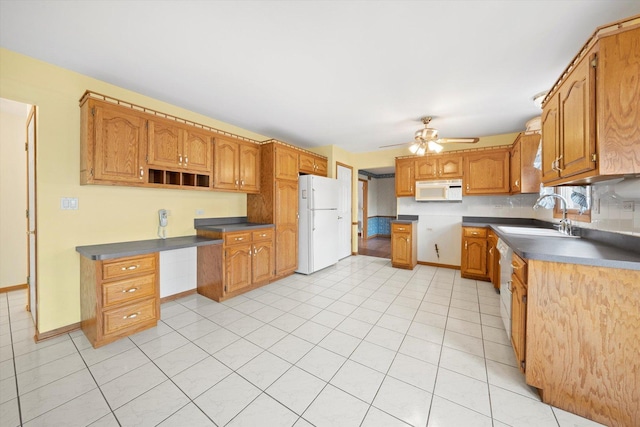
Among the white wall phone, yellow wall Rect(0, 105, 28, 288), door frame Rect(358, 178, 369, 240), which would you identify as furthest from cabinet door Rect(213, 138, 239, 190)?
door frame Rect(358, 178, 369, 240)

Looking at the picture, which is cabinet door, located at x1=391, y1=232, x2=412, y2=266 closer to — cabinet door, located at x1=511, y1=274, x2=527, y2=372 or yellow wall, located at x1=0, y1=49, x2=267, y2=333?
cabinet door, located at x1=511, y1=274, x2=527, y2=372

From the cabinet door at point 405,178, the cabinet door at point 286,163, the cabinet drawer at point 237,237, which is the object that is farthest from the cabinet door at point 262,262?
the cabinet door at point 405,178

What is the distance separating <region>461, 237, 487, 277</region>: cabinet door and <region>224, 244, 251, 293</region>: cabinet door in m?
3.42

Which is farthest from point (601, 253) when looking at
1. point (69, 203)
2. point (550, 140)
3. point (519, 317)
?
point (69, 203)

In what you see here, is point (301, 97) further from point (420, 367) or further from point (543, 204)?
point (543, 204)

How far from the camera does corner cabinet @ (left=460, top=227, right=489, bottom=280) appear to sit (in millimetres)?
3688

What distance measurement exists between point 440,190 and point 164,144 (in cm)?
428

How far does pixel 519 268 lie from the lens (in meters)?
1.61

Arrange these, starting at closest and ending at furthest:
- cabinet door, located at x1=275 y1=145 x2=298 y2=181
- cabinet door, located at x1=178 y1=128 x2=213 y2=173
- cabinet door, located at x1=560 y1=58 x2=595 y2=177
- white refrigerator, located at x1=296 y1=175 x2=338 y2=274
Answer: cabinet door, located at x1=560 y1=58 x2=595 y2=177
cabinet door, located at x1=178 y1=128 x2=213 y2=173
cabinet door, located at x1=275 y1=145 x2=298 y2=181
white refrigerator, located at x1=296 y1=175 x2=338 y2=274

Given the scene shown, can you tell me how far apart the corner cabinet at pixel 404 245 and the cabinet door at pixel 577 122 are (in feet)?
8.96

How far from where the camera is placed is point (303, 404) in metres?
1.41

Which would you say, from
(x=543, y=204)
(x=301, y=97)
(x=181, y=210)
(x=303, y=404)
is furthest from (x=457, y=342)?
(x=181, y=210)

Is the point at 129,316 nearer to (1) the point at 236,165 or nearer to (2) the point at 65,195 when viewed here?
(2) the point at 65,195

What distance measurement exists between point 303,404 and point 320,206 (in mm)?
2914
